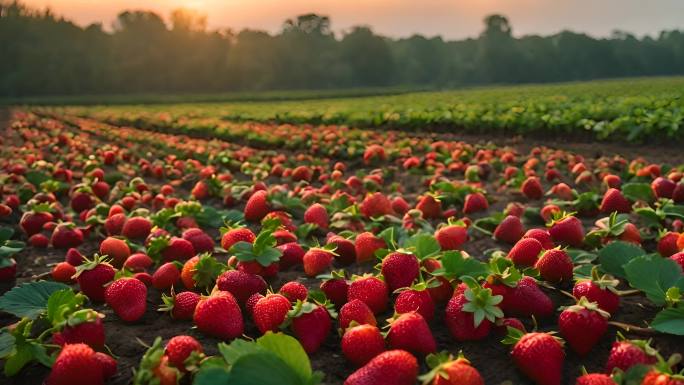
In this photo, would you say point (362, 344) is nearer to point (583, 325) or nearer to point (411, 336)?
point (411, 336)

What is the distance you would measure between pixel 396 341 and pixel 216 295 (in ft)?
2.48

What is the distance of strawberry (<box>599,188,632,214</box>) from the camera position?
4.26m

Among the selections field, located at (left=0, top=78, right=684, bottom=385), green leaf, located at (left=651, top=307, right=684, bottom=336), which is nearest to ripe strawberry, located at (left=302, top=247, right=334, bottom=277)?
field, located at (left=0, top=78, right=684, bottom=385)

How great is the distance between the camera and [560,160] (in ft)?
26.7

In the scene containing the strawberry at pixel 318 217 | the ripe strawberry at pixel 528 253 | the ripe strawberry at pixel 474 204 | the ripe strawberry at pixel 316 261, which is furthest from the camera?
the ripe strawberry at pixel 474 204

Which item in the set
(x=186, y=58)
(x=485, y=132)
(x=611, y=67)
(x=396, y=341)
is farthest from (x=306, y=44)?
(x=396, y=341)

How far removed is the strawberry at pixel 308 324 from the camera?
2160 millimetres

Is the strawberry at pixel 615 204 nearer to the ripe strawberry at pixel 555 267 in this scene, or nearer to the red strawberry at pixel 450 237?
the red strawberry at pixel 450 237

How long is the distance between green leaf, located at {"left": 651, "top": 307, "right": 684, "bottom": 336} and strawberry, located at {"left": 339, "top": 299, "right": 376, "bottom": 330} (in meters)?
0.99

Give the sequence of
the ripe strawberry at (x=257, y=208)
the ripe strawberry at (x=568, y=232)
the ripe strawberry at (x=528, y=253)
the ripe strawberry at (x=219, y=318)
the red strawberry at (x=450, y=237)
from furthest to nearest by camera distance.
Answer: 1. the ripe strawberry at (x=257, y=208)
2. the red strawberry at (x=450, y=237)
3. the ripe strawberry at (x=568, y=232)
4. the ripe strawberry at (x=528, y=253)
5. the ripe strawberry at (x=219, y=318)

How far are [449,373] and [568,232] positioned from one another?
179 cm

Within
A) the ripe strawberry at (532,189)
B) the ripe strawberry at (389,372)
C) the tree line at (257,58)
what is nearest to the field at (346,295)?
the ripe strawberry at (389,372)

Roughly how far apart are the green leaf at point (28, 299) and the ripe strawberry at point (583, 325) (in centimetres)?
190

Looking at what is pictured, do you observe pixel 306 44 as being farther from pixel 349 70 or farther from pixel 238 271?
pixel 238 271
